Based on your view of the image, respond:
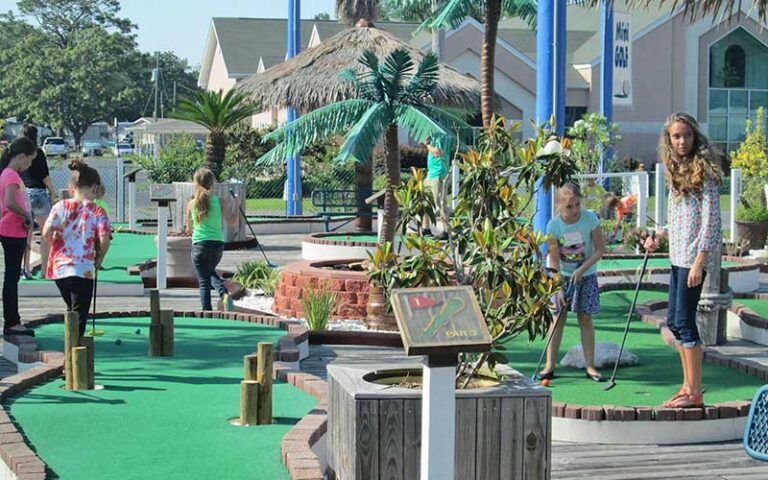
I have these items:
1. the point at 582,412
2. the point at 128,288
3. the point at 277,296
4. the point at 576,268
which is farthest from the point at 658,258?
the point at 582,412

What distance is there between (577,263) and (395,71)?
17.5ft

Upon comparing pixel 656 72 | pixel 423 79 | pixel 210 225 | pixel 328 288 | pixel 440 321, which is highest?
pixel 656 72

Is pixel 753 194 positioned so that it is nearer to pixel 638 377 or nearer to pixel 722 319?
pixel 722 319

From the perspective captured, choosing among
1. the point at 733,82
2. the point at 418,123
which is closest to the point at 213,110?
the point at 418,123

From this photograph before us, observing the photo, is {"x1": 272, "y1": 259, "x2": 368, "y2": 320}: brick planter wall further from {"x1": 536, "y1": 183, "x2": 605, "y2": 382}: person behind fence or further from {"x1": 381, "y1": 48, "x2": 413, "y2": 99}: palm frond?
{"x1": 536, "y1": 183, "x2": 605, "y2": 382}: person behind fence

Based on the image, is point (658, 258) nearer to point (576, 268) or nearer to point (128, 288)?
point (128, 288)

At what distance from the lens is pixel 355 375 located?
21.3 ft

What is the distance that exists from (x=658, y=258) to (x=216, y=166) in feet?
29.1

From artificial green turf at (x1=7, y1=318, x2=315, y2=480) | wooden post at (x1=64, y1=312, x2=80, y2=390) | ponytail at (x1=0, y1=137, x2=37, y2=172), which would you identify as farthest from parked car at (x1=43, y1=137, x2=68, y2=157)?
wooden post at (x1=64, y1=312, x2=80, y2=390)

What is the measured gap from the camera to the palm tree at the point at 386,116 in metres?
13.6

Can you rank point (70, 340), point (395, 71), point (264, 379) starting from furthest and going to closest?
point (395, 71)
point (70, 340)
point (264, 379)

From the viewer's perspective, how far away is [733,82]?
47.2m

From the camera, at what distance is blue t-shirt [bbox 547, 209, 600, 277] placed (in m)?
8.98

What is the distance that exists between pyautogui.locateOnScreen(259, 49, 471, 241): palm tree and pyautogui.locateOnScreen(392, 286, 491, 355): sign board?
780cm
